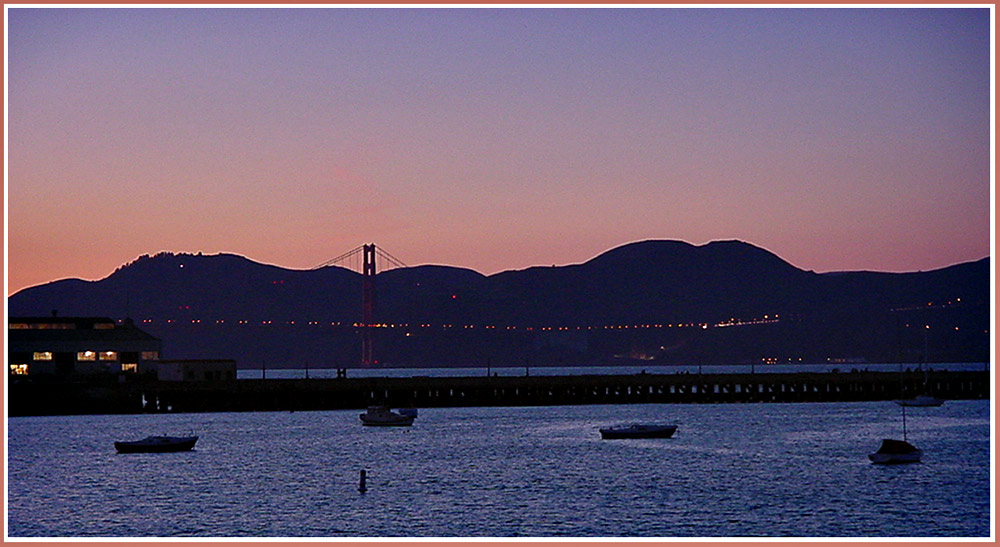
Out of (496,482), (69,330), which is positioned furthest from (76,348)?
(496,482)

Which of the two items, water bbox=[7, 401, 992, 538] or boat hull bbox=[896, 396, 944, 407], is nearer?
water bbox=[7, 401, 992, 538]

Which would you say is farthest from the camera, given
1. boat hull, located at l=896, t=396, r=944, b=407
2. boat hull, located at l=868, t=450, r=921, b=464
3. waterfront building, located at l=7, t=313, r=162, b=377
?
boat hull, located at l=896, t=396, r=944, b=407

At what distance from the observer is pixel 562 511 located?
46500 mm

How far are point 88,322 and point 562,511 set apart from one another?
2654 inches

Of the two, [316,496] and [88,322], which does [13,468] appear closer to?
[316,496]

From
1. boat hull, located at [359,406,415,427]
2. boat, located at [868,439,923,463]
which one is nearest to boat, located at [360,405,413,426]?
boat hull, located at [359,406,415,427]

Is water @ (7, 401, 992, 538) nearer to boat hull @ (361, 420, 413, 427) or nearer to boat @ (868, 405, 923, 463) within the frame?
boat @ (868, 405, 923, 463)

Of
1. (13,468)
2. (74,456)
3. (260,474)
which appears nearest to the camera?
(260,474)

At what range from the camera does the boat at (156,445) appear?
224 feet

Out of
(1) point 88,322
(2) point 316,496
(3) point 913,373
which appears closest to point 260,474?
(2) point 316,496

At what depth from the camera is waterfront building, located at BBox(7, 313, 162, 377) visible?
99.2 metres

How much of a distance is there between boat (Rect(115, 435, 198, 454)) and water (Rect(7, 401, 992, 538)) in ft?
2.31

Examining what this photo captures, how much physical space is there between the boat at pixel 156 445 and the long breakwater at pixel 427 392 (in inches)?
1075

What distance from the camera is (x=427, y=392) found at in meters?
106
